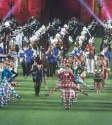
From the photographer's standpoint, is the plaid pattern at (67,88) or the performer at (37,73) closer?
the plaid pattern at (67,88)

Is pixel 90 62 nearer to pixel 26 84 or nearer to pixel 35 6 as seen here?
pixel 26 84

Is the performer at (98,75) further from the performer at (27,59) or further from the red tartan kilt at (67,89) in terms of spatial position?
the performer at (27,59)

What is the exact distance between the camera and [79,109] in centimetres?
3338

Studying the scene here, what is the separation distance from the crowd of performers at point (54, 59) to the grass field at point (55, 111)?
0.46 metres

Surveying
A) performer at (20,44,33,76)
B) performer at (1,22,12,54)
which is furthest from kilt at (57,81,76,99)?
performer at (1,22,12,54)

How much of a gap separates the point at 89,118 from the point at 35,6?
5468 cm

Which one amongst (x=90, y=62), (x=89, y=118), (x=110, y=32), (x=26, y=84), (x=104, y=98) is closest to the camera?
(x=89, y=118)

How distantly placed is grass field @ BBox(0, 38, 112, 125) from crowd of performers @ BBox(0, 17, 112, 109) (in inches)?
18.0

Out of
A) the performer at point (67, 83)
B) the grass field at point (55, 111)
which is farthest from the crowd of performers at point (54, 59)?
the grass field at point (55, 111)

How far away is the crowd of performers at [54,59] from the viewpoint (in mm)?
32875

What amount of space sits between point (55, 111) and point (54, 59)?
13248mm

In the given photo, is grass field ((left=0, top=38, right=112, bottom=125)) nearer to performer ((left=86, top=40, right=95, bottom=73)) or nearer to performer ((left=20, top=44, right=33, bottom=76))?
performer ((left=20, top=44, right=33, bottom=76))

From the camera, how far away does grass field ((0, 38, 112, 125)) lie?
3005 centimetres

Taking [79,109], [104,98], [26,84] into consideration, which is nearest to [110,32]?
[26,84]
